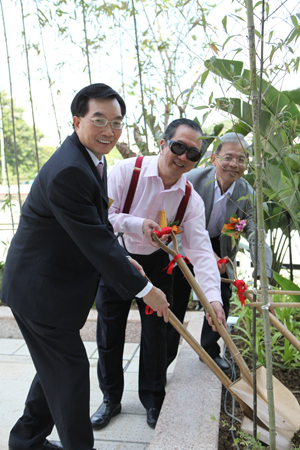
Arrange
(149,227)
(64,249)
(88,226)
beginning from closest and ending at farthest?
(88,226) → (64,249) → (149,227)

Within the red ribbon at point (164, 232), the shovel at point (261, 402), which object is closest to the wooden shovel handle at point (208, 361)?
the shovel at point (261, 402)

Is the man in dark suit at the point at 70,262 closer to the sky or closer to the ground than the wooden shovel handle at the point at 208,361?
closer to the sky

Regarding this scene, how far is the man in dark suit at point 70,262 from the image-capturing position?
1.38 m

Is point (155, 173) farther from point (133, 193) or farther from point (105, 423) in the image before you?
point (105, 423)

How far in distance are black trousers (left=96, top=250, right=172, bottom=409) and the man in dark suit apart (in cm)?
57

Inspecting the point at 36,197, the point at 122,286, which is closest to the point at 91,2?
the point at 36,197

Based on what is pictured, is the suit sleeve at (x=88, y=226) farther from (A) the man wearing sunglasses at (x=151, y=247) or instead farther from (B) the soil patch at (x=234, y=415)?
(B) the soil patch at (x=234, y=415)

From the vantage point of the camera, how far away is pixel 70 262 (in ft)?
4.91

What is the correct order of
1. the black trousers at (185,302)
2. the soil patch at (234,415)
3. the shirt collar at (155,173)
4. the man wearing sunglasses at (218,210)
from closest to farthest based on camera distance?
the soil patch at (234,415), the shirt collar at (155,173), the man wearing sunglasses at (218,210), the black trousers at (185,302)

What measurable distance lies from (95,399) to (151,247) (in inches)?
41.7

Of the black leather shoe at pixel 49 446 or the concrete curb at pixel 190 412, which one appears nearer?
the concrete curb at pixel 190 412

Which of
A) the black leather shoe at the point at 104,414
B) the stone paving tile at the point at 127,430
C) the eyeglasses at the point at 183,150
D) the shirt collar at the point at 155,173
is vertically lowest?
the stone paving tile at the point at 127,430

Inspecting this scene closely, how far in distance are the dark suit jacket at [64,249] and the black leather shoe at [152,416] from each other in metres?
0.88

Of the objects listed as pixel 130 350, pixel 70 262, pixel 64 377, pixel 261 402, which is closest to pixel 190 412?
pixel 261 402
